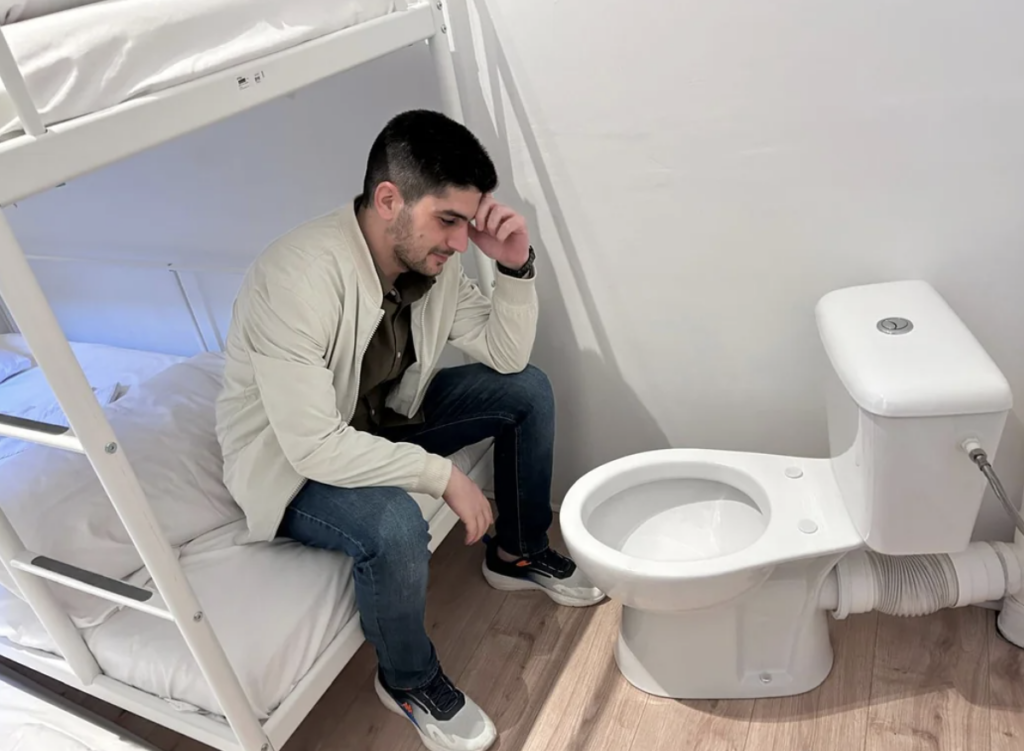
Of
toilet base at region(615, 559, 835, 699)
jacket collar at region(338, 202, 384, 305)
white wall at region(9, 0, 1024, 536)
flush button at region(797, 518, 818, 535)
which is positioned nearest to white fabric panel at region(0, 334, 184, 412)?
white wall at region(9, 0, 1024, 536)

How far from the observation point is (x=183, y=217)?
2000 millimetres

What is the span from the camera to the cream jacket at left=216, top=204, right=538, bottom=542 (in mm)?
1226

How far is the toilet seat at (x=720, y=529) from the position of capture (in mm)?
1246

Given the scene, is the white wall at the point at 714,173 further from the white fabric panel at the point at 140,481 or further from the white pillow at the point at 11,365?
the white pillow at the point at 11,365

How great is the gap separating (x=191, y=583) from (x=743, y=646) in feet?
3.18

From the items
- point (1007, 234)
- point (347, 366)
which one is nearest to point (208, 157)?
point (347, 366)

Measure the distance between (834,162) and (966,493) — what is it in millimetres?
566

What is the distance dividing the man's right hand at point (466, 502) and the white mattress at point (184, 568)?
0.60ft

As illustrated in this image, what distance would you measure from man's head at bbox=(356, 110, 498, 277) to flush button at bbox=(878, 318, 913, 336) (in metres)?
0.66

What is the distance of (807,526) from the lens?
1291 mm

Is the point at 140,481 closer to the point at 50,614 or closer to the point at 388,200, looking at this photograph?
the point at 50,614

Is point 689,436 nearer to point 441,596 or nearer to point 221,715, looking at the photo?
point 441,596

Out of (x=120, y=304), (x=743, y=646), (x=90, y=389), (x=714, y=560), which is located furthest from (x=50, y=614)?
(x=120, y=304)

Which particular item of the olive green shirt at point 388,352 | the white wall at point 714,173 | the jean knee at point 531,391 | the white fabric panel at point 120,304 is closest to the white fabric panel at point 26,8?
the olive green shirt at point 388,352
